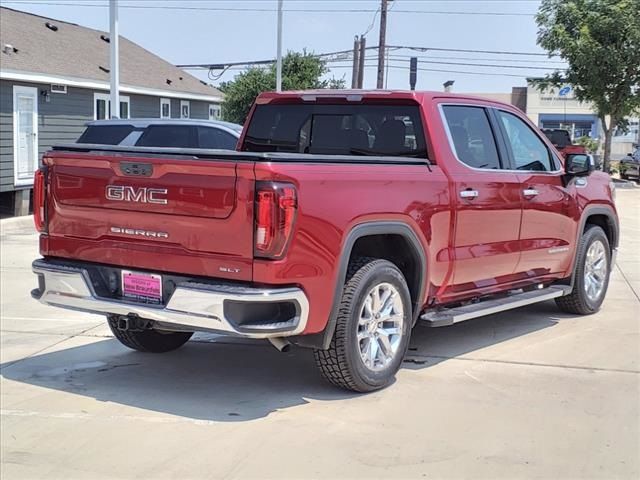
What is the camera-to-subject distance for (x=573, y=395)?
506 centimetres

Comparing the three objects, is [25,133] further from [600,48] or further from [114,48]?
[600,48]

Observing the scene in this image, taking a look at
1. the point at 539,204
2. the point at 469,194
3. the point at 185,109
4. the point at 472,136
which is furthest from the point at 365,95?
the point at 185,109

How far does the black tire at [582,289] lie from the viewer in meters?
7.19

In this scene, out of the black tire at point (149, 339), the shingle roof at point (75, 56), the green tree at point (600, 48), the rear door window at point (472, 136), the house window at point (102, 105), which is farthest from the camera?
the green tree at point (600, 48)

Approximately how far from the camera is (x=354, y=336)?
188 inches

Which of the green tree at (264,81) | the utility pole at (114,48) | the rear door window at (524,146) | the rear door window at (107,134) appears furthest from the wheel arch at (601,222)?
the green tree at (264,81)

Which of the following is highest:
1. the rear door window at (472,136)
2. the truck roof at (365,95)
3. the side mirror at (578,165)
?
the truck roof at (365,95)

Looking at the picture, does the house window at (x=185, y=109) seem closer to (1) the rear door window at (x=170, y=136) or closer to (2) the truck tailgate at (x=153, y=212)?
(1) the rear door window at (x=170, y=136)

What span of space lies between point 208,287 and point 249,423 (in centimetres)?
89

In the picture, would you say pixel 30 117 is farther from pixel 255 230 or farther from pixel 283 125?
pixel 255 230

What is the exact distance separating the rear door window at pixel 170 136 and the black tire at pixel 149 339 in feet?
18.3

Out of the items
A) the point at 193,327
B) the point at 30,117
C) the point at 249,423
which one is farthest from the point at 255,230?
the point at 30,117

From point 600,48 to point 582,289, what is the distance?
19897mm

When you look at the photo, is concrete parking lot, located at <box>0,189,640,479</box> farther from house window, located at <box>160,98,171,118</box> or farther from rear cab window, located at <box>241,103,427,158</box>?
house window, located at <box>160,98,171,118</box>
